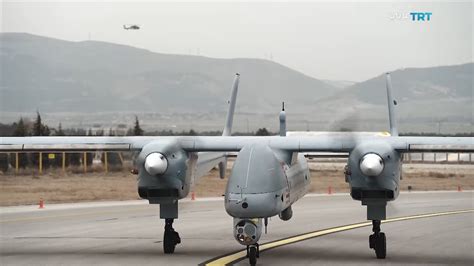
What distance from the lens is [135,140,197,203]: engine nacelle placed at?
19.6 m

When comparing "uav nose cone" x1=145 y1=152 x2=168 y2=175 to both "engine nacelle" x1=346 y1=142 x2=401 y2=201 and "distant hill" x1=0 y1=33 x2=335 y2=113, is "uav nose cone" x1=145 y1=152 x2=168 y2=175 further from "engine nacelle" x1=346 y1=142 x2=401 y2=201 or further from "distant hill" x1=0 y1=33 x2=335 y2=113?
"distant hill" x1=0 y1=33 x2=335 y2=113

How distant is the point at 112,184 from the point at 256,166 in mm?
36471

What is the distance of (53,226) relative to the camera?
96.8 feet

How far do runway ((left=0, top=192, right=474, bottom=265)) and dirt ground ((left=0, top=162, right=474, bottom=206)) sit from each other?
5.02 m

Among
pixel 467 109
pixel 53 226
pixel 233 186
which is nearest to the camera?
pixel 233 186

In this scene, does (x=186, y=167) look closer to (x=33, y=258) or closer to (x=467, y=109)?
(x=33, y=258)

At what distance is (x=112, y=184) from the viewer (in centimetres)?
5331

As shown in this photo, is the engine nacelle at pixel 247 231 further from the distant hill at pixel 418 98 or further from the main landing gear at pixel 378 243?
the distant hill at pixel 418 98

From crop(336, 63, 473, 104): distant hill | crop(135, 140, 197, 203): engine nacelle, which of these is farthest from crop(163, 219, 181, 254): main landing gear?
crop(336, 63, 473, 104): distant hill

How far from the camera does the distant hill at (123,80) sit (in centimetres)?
9288

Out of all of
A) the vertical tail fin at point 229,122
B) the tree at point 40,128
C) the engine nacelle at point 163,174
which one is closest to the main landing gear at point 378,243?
the engine nacelle at point 163,174

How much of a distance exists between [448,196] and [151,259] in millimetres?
33008

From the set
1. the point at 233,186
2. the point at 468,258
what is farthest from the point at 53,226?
the point at 468,258

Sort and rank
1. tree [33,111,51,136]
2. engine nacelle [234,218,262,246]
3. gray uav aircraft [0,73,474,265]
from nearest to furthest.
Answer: engine nacelle [234,218,262,246] → gray uav aircraft [0,73,474,265] → tree [33,111,51,136]
